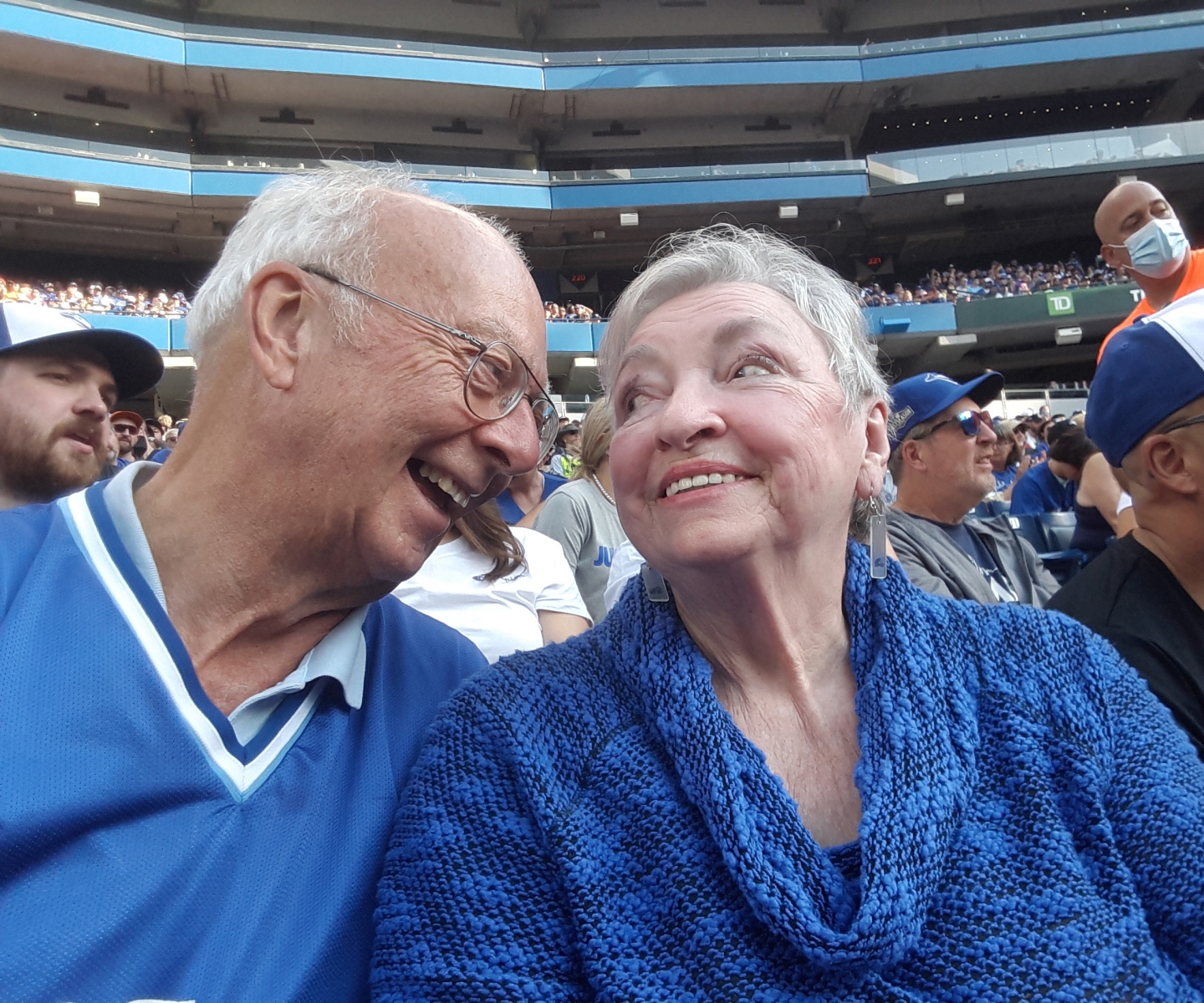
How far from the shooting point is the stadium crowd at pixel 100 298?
61.8ft

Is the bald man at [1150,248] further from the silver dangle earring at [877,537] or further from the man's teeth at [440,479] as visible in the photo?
the man's teeth at [440,479]

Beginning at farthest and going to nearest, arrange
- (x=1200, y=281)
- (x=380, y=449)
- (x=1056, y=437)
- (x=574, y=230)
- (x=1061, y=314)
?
(x=574, y=230) < (x=1061, y=314) < (x=1056, y=437) < (x=1200, y=281) < (x=380, y=449)

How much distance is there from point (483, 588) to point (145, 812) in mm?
1283

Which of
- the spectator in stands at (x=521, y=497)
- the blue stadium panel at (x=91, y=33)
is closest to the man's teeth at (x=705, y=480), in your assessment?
the spectator in stands at (x=521, y=497)

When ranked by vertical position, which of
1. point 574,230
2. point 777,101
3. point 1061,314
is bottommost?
point 1061,314

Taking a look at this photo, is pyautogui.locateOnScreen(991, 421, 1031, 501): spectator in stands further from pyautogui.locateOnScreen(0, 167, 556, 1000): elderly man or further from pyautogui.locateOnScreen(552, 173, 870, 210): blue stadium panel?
pyautogui.locateOnScreen(552, 173, 870, 210): blue stadium panel

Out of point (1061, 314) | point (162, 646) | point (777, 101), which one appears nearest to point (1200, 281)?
point (162, 646)

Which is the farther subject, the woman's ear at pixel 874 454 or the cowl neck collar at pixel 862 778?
the woman's ear at pixel 874 454

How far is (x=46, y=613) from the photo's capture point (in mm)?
1086

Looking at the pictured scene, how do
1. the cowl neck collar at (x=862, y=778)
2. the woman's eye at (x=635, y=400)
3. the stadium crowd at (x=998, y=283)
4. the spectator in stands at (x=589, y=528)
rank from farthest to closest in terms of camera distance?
the stadium crowd at (x=998, y=283) < the spectator in stands at (x=589, y=528) < the woman's eye at (x=635, y=400) < the cowl neck collar at (x=862, y=778)

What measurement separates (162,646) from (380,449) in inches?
15.6

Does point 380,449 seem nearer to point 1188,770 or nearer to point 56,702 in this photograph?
point 56,702

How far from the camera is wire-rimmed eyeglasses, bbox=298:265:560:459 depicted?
52.1 inches

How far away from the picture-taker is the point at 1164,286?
4.25 metres
